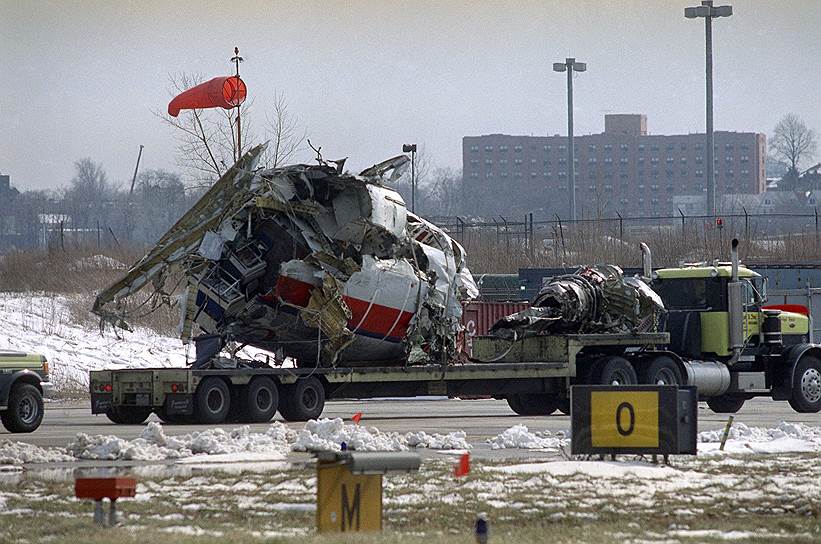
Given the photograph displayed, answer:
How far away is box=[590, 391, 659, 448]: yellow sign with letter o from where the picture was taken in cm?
2012

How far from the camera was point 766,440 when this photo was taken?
23.7m

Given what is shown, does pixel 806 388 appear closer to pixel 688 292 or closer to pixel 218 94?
pixel 688 292

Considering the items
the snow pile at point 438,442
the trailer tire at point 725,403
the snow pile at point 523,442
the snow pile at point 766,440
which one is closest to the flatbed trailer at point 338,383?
the trailer tire at point 725,403

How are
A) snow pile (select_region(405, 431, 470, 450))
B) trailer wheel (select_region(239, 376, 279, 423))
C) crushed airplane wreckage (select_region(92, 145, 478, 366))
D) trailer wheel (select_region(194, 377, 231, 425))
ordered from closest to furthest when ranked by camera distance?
snow pile (select_region(405, 431, 470, 450))
trailer wheel (select_region(194, 377, 231, 425))
trailer wheel (select_region(239, 376, 279, 423))
crushed airplane wreckage (select_region(92, 145, 478, 366))

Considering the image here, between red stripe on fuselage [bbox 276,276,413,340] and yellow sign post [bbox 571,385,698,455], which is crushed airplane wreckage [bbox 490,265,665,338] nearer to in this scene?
red stripe on fuselage [bbox 276,276,413,340]

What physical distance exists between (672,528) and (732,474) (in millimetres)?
4539

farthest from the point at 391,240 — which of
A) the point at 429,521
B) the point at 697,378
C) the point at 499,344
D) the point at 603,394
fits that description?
the point at 429,521

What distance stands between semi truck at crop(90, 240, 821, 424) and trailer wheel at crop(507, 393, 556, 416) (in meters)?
0.02

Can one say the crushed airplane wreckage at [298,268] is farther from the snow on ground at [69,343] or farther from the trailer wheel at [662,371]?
the snow on ground at [69,343]

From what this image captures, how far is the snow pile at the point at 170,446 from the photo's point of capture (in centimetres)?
2181

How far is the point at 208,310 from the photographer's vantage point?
3116cm

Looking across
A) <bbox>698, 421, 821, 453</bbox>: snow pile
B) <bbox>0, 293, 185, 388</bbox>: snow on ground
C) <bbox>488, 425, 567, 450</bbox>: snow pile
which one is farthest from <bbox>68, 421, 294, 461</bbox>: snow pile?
<bbox>0, 293, 185, 388</bbox>: snow on ground

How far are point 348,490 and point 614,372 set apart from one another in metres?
19.6

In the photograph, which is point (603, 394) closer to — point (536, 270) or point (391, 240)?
point (391, 240)
